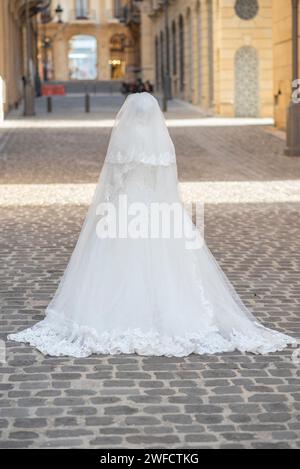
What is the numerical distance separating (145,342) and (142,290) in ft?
1.28

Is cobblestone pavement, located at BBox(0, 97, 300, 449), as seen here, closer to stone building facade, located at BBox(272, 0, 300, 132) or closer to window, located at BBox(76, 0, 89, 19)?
stone building facade, located at BBox(272, 0, 300, 132)

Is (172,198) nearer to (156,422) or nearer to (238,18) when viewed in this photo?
(156,422)

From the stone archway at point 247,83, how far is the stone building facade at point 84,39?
50984 mm

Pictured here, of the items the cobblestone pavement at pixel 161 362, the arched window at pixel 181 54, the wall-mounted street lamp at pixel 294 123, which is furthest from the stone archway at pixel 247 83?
the cobblestone pavement at pixel 161 362

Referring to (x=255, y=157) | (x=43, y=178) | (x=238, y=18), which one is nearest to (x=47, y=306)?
(x=43, y=178)

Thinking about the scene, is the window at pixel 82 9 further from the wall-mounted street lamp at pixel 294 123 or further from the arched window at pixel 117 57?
the wall-mounted street lamp at pixel 294 123

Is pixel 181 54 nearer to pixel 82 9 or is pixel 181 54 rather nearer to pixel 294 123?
pixel 294 123

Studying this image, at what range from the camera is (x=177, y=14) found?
45.4 metres

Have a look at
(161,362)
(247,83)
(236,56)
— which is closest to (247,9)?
(236,56)

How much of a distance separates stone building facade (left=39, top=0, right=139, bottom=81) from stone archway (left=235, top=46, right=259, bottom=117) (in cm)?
5098

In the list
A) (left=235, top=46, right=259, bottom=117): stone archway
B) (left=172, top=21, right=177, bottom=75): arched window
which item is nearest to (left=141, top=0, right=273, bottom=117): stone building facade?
Result: (left=235, top=46, right=259, bottom=117): stone archway

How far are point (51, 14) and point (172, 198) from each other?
81626 mm

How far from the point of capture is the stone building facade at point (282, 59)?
24328 mm
